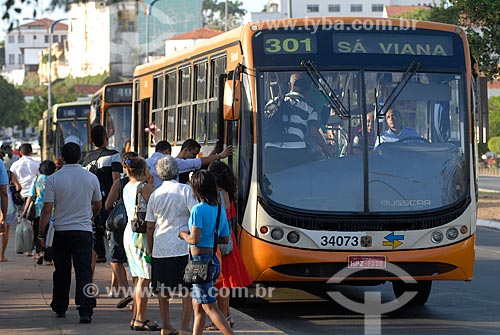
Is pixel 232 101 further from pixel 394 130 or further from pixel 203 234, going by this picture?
pixel 203 234

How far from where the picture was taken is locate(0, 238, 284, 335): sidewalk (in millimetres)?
10898

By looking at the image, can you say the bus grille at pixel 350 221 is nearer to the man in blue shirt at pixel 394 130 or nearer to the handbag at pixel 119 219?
the man in blue shirt at pixel 394 130

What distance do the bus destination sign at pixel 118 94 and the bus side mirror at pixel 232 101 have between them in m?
16.2

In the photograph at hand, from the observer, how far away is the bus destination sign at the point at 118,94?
28.6 meters

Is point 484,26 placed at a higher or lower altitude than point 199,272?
higher

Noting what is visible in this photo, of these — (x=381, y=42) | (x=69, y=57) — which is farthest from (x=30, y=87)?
(x=381, y=42)

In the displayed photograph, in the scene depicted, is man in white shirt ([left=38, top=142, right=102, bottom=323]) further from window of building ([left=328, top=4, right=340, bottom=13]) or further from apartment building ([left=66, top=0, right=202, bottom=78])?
apartment building ([left=66, top=0, right=202, bottom=78])

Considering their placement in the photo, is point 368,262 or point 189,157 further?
point 189,157

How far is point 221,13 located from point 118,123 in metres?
152

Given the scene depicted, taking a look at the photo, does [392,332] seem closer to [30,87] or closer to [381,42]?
[381,42]

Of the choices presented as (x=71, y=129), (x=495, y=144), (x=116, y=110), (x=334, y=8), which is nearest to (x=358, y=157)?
(x=116, y=110)

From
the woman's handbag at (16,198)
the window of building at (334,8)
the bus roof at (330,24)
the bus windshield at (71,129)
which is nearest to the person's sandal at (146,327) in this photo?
the bus roof at (330,24)

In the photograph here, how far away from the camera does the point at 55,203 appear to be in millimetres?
11547

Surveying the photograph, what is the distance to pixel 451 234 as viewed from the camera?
12.6 metres
